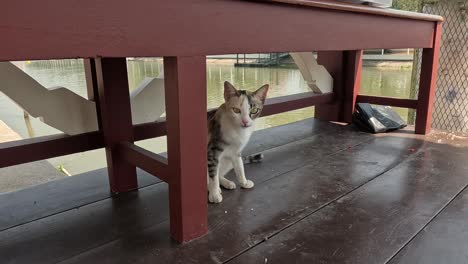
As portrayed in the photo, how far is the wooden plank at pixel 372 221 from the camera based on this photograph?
1007 millimetres

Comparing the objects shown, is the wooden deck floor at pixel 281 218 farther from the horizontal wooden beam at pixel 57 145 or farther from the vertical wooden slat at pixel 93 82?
the vertical wooden slat at pixel 93 82

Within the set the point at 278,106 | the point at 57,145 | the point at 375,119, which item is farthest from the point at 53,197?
the point at 375,119

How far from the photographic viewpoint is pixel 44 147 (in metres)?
1.28

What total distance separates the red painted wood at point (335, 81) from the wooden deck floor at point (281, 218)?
0.82 m

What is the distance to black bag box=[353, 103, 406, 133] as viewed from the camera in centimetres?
232

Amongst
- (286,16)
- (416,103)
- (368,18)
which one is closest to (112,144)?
(286,16)

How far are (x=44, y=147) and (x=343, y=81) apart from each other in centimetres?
201

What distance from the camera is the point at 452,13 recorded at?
8.41 feet

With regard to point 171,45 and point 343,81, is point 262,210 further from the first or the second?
point 343,81

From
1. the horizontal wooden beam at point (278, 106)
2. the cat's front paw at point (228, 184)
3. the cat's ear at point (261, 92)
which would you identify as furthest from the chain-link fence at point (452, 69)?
the cat's front paw at point (228, 184)

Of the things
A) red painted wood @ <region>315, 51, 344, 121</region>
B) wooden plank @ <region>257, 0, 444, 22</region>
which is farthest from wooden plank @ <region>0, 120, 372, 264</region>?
red painted wood @ <region>315, 51, 344, 121</region>

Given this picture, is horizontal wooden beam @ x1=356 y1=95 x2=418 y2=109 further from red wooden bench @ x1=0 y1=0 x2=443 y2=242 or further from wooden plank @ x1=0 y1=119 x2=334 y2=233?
wooden plank @ x1=0 y1=119 x2=334 y2=233

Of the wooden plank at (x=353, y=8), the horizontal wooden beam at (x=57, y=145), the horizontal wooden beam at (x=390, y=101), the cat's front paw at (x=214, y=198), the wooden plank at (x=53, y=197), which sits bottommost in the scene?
the wooden plank at (x=53, y=197)

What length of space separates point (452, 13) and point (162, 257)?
2.67 metres
